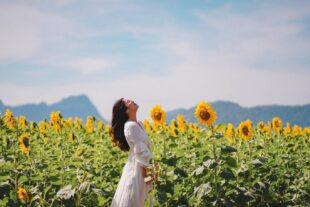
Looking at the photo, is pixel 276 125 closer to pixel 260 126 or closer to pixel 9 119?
pixel 260 126

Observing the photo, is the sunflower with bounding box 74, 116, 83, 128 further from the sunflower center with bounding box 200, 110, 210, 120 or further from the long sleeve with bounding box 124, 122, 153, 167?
the long sleeve with bounding box 124, 122, 153, 167


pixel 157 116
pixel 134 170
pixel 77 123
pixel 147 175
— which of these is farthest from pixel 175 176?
pixel 77 123

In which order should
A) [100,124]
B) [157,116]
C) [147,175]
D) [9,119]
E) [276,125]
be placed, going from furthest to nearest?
[100,124] < [276,125] < [9,119] < [157,116] < [147,175]

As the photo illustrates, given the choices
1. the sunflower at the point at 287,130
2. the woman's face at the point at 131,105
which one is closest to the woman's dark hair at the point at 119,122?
the woman's face at the point at 131,105

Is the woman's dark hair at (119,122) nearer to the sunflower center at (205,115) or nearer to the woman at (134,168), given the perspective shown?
the woman at (134,168)

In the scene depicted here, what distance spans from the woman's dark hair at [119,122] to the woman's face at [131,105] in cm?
4

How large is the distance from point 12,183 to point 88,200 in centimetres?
101

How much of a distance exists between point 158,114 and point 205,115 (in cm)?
93

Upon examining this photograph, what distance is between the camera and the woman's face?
527cm

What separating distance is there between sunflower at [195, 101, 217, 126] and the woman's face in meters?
0.96

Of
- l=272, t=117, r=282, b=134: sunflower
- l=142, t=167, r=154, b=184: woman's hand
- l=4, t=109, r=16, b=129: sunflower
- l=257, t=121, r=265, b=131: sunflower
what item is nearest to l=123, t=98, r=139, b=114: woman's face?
l=142, t=167, r=154, b=184: woman's hand

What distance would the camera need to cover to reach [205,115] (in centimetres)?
598

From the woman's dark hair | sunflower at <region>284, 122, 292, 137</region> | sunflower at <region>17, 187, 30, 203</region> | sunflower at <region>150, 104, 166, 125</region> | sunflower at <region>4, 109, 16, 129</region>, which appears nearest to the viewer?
sunflower at <region>17, 187, 30, 203</region>

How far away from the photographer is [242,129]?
672cm
